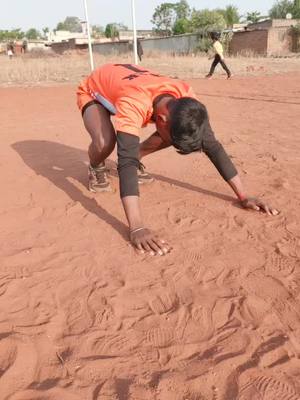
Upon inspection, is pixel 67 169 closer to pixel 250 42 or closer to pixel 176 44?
pixel 250 42

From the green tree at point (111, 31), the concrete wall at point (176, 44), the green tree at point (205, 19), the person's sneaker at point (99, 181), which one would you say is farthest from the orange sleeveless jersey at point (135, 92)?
the green tree at point (111, 31)

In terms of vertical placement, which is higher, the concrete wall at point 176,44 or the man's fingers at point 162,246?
the concrete wall at point 176,44

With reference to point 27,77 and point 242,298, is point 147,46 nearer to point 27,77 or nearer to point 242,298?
point 27,77

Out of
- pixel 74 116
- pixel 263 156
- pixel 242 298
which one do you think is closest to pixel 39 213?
pixel 242 298

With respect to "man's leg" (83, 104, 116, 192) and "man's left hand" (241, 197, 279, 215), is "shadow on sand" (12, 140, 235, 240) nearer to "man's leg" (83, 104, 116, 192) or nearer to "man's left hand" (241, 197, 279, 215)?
"man's left hand" (241, 197, 279, 215)

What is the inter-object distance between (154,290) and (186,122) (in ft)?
3.14

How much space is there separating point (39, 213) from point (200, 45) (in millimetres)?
27459

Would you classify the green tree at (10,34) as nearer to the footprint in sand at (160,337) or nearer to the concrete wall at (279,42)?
the concrete wall at (279,42)

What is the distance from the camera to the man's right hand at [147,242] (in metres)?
2.62

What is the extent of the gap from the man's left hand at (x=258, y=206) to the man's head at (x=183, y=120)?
86 cm

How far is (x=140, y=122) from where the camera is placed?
2525 mm

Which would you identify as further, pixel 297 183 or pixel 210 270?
pixel 297 183

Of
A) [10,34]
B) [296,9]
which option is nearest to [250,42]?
[296,9]

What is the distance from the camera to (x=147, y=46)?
105ft
